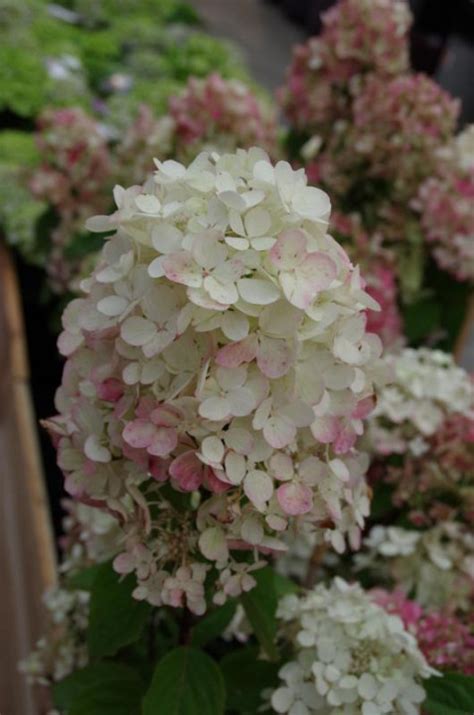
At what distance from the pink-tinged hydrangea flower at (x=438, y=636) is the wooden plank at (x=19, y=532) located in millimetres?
532

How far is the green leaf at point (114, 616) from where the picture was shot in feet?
2.20

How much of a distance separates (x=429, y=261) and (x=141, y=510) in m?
1.08

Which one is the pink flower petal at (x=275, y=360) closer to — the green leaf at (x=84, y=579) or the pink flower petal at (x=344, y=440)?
the pink flower petal at (x=344, y=440)

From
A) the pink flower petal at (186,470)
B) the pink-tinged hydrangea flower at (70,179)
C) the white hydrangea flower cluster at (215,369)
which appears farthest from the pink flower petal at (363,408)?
the pink-tinged hydrangea flower at (70,179)

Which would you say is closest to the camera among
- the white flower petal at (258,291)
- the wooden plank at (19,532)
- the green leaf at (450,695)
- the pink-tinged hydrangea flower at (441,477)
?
the white flower petal at (258,291)

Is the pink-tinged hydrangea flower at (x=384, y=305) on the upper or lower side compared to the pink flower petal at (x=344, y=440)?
lower

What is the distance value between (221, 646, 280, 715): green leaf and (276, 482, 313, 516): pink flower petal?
25 centimetres

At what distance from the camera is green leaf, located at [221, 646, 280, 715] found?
757 millimetres

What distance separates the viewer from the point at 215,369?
0.54 m

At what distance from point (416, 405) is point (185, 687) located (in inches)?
18.0

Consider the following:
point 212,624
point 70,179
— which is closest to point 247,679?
point 212,624

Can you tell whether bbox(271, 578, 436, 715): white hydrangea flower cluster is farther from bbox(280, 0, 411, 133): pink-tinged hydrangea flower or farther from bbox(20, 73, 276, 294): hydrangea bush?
bbox(280, 0, 411, 133): pink-tinged hydrangea flower

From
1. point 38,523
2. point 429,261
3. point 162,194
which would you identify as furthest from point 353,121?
point 162,194

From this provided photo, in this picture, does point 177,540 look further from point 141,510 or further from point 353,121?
point 353,121
